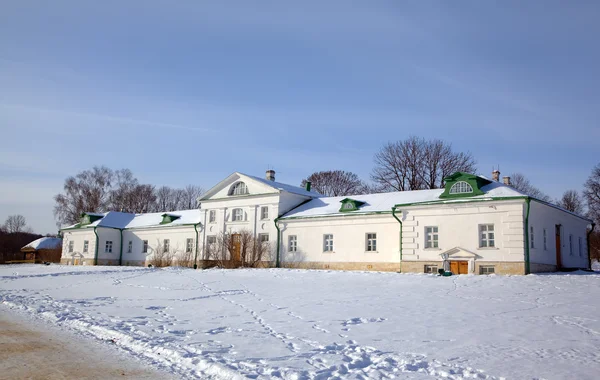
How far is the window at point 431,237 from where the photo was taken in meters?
24.9

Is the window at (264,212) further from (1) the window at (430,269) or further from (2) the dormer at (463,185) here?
(2) the dormer at (463,185)

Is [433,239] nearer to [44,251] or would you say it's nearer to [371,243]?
[371,243]

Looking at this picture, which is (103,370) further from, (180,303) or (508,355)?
(180,303)

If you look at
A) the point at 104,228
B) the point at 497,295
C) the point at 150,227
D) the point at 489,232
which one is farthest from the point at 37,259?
the point at 497,295

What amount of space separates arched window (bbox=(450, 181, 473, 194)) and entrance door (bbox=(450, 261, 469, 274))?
341 centimetres

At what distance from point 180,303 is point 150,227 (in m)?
28.3

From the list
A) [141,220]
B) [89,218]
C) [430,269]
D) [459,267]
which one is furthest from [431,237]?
[89,218]

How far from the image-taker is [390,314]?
36.6ft

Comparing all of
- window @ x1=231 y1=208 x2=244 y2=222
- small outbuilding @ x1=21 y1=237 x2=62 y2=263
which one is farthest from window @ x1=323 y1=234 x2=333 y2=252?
small outbuilding @ x1=21 y1=237 x2=62 y2=263

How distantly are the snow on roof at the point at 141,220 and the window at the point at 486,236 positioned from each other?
21.2m

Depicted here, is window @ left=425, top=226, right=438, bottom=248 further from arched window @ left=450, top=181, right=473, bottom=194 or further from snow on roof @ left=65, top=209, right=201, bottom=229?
snow on roof @ left=65, top=209, right=201, bottom=229

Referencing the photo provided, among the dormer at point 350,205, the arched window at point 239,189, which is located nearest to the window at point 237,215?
the arched window at point 239,189

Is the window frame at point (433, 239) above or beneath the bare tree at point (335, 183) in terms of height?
beneath

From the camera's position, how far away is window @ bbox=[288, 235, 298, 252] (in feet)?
102
